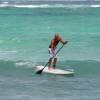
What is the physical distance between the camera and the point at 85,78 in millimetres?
27500

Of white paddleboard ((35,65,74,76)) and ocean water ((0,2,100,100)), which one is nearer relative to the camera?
ocean water ((0,2,100,100))

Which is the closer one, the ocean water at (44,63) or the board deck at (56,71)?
the ocean water at (44,63)

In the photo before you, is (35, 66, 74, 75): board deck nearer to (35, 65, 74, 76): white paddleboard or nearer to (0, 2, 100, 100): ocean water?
(35, 65, 74, 76): white paddleboard

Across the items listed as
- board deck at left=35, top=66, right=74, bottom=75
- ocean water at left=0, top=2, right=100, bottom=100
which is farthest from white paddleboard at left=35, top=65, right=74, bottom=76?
ocean water at left=0, top=2, right=100, bottom=100

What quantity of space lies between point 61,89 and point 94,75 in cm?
316

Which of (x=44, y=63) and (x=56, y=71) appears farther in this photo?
(x=44, y=63)

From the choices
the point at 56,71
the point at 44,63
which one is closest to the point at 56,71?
the point at 56,71

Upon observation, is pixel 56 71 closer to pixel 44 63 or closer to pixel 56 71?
pixel 56 71

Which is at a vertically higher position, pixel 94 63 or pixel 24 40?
pixel 94 63

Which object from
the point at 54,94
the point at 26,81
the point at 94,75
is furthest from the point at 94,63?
the point at 54,94

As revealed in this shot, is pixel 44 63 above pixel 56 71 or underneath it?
underneath

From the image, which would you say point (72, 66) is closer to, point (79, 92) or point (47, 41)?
point (79, 92)

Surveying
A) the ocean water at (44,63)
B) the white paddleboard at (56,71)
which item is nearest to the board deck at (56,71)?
the white paddleboard at (56,71)

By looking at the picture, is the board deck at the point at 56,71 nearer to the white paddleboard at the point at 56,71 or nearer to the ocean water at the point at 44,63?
the white paddleboard at the point at 56,71
